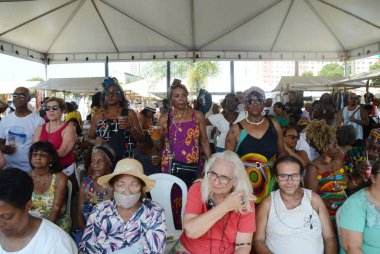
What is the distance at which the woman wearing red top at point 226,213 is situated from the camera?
7.06 feet

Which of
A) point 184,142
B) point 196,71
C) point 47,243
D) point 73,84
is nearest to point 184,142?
point 184,142

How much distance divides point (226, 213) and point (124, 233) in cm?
67

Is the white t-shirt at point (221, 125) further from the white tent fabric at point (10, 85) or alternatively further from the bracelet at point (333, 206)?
the white tent fabric at point (10, 85)

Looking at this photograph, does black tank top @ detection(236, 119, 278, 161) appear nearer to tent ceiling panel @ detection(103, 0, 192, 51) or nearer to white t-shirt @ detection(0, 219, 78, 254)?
white t-shirt @ detection(0, 219, 78, 254)

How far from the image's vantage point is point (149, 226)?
2.24 meters

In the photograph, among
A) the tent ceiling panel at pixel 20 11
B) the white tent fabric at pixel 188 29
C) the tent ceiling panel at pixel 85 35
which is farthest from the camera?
the tent ceiling panel at pixel 85 35

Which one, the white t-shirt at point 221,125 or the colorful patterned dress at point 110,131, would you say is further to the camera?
the white t-shirt at point 221,125

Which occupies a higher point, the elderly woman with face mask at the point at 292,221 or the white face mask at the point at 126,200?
the white face mask at the point at 126,200

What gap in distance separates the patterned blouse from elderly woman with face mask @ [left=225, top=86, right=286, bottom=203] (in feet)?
3.44

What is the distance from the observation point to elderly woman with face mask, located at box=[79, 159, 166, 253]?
222cm

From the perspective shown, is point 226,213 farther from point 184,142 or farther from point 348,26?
point 348,26

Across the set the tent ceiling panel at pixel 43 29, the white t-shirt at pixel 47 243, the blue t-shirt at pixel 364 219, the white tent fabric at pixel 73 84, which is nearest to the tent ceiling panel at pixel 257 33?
the white tent fabric at pixel 73 84

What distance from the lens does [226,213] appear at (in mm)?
2111

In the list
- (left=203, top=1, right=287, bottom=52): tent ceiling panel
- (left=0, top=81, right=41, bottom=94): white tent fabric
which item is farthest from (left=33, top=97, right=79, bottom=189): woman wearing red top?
(left=0, top=81, right=41, bottom=94): white tent fabric
